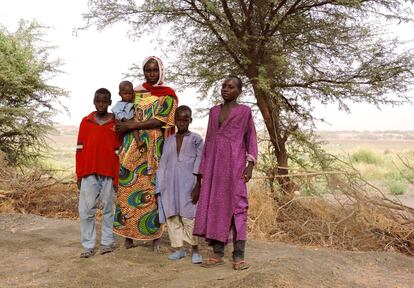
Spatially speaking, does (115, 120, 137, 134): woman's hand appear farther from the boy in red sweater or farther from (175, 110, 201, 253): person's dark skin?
(175, 110, 201, 253): person's dark skin

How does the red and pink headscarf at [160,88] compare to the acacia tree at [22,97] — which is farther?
the acacia tree at [22,97]

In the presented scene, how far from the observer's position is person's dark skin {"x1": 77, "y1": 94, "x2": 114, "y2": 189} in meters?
5.26

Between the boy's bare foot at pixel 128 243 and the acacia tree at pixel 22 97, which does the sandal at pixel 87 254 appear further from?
the acacia tree at pixel 22 97

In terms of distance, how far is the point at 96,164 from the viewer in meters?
5.25

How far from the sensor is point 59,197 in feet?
30.4

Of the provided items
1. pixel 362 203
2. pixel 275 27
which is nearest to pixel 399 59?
pixel 275 27

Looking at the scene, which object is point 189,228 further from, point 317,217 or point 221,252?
point 317,217

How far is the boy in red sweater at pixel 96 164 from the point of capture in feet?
17.3

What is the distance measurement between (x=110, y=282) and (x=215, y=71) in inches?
229

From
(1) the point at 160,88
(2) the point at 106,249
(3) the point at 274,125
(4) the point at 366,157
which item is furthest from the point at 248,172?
(4) the point at 366,157

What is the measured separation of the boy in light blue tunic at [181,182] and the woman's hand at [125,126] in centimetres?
40

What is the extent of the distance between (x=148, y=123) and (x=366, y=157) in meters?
26.2

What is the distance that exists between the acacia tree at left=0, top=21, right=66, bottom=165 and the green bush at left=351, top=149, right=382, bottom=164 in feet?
68.1

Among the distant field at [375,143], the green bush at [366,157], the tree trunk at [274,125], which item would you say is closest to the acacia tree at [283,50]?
the tree trunk at [274,125]
